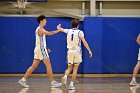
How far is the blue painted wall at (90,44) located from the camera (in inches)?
528

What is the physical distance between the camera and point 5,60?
44.4 ft

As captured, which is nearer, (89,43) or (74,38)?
(74,38)

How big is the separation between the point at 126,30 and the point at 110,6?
122cm

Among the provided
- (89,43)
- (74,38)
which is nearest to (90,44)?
(89,43)

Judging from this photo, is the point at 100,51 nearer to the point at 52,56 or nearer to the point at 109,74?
the point at 109,74

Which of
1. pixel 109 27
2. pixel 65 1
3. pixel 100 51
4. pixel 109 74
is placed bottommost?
pixel 109 74

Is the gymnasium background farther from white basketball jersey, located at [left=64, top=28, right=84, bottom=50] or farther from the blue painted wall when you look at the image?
white basketball jersey, located at [left=64, top=28, right=84, bottom=50]

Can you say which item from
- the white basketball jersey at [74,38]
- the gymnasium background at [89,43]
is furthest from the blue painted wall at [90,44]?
the white basketball jersey at [74,38]

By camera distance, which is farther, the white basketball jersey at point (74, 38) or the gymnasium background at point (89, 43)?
the gymnasium background at point (89, 43)

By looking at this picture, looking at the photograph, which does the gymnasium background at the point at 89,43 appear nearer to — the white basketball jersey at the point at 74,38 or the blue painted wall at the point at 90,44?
the blue painted wall at the point at 90,44

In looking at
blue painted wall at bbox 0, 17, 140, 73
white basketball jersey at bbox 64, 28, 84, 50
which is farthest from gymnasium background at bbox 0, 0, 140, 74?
white basketball jersey at bbox 64, 28, 84, 50

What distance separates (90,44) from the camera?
44.0ft

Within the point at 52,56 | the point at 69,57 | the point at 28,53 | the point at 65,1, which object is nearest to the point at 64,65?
the point at 52,56

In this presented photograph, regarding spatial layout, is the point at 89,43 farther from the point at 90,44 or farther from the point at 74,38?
the point at 74,38
